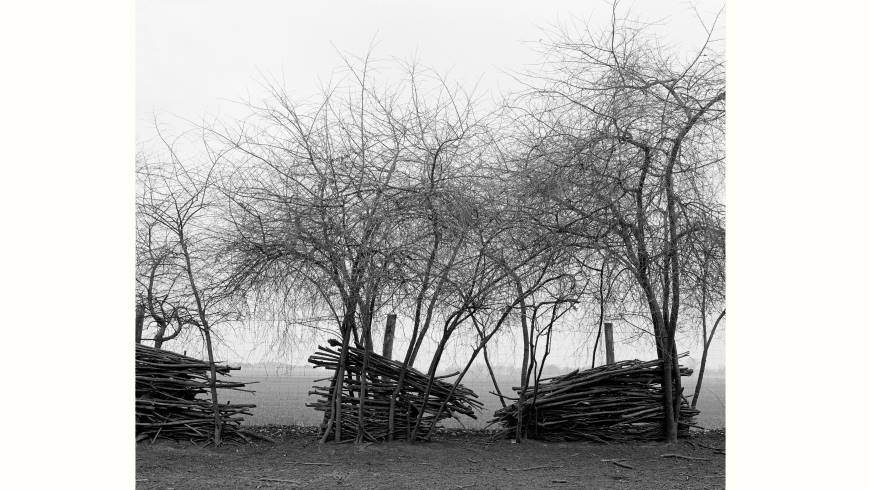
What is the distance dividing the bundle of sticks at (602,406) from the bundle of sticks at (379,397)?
2.06 ft

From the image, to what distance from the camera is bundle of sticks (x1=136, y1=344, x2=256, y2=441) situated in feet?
17.2

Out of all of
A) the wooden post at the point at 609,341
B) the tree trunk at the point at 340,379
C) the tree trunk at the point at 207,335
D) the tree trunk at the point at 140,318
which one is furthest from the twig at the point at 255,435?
the wooden post at the point at 609,341

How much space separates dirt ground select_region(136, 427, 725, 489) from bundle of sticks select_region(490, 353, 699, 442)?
137mm

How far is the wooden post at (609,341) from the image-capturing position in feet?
18.9

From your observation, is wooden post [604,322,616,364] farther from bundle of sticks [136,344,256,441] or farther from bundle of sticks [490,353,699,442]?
bundle of sticks [136,344,256,441]

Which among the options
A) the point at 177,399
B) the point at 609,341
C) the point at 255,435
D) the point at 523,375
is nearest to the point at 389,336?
the point at 523,375

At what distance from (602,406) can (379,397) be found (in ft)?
4.90

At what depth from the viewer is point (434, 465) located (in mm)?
4613

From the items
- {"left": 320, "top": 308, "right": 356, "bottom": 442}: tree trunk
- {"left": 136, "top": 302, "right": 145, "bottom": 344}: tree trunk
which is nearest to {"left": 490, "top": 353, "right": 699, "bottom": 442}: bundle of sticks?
{"left": 320, "top": 308, "right": 356, "bottom": 442}: tree trunk

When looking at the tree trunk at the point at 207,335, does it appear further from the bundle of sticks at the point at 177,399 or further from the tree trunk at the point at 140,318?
the tree trunk at the point at 140,318

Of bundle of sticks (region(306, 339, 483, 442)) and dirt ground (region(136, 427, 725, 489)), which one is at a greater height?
bundle of sticks (region(306, 339, 483, 442))

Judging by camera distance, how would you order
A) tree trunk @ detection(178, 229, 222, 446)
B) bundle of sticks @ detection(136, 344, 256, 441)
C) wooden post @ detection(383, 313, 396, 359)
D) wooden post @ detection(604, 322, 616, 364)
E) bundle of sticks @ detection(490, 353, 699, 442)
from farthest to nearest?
wooden post @ detection(604, 322, 616, 364) < wooden post @ detection(383, 313, 396, 359) < bundle of sticks @ detection(490, 353, 699, 442) < bundle of sticks @ detection(136, 344, 256, 441) < tree trunk @ detection(178, 229, 222, 446)
